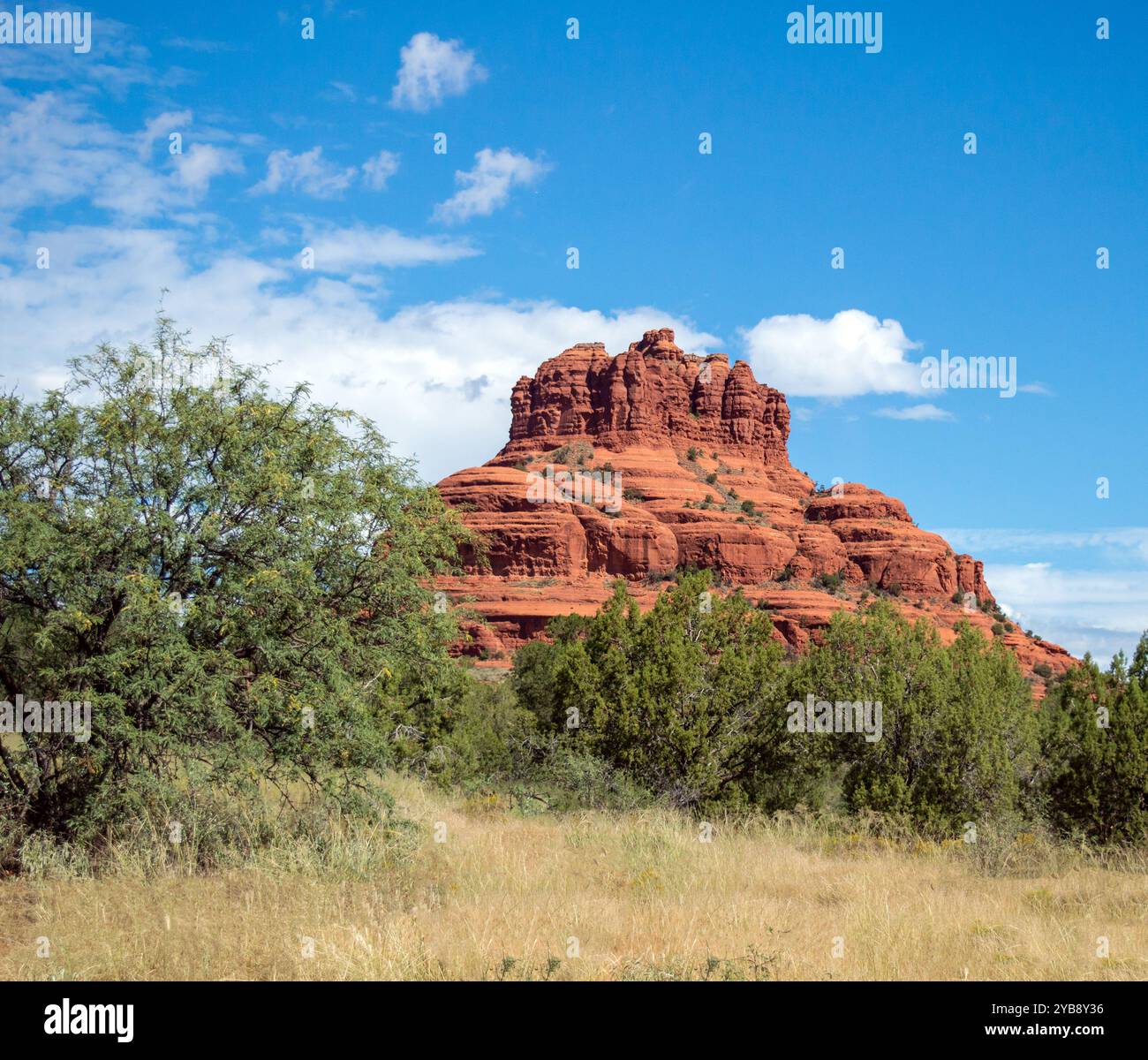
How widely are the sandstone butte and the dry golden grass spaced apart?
6002 cm

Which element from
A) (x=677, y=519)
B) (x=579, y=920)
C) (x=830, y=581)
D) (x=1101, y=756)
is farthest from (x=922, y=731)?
(x=677, y=519)

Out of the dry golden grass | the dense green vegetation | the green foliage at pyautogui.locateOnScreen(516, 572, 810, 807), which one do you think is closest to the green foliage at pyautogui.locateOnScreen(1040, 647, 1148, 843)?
the green foliage at pyautogui.locateOnScreen(516, 572, 810, 807)

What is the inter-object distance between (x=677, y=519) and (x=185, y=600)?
87595mm

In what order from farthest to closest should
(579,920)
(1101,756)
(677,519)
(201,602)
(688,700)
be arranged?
1. (677,519)
2. (688,700)
3. (1101,756)
4. (201,602)
5. (579,920)

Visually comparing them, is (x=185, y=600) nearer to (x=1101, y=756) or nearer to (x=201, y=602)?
(x=201, y=602)

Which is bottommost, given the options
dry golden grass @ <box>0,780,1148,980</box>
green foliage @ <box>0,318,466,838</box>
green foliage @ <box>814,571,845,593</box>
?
dry golden grass @ <box>0,780,1148,980</box>

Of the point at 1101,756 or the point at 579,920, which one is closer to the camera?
the point at 579,920

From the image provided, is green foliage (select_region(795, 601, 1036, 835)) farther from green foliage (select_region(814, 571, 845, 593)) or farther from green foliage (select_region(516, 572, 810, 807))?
green foliage (select_region(814, 571, 845, 593))

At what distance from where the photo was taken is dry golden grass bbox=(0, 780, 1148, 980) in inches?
260

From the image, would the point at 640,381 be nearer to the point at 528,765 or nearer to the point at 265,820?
the point at 528,765

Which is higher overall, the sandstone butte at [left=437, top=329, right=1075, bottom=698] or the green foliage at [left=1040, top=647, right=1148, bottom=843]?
the sandstone butte at [left=437, top=329, right=1075, bottom=698]

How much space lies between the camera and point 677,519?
315 ft

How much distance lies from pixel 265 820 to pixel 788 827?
30.4 ft

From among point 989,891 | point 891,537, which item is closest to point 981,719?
point 989,891
